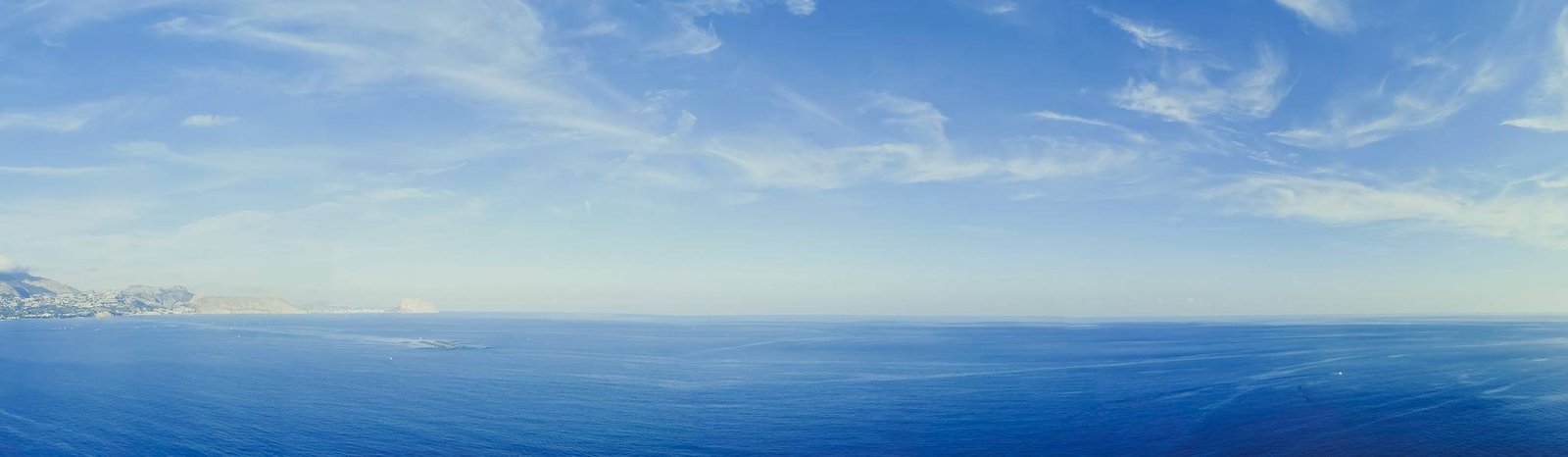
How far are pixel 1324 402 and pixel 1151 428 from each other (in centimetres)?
3338

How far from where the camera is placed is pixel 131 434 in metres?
73.6

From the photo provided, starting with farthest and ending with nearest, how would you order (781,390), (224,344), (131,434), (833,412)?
(224,344) < (781,390) < (833,412) < (131,434)

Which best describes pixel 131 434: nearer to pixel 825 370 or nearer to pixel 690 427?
pixel 690 427

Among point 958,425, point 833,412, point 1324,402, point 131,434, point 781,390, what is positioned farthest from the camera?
point 781,390

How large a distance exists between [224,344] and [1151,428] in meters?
220

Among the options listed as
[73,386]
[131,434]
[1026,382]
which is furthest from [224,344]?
[1026,382]

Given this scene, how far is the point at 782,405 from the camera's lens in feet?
302

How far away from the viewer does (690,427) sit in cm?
7769

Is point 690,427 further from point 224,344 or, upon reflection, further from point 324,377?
point 224,344

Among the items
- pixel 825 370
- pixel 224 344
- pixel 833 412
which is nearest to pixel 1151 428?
pixel 833 412

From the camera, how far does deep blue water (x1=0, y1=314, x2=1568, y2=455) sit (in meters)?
69.6

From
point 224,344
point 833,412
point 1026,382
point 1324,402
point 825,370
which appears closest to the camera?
point 833,412

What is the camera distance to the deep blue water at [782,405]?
69.6m

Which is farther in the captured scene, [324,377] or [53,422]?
[324,377]
